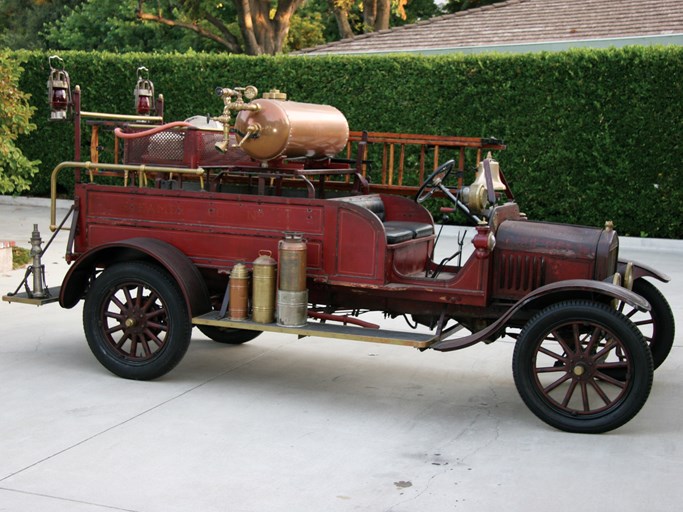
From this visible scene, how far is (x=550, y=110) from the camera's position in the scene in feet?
43.4

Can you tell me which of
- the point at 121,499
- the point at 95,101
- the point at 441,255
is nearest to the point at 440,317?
the point at 121,499

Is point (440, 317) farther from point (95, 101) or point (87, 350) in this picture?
point (95, 101)

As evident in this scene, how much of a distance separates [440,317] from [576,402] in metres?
0.95

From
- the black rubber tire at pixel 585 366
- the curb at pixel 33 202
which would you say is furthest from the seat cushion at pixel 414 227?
the curb at pixel 33 202

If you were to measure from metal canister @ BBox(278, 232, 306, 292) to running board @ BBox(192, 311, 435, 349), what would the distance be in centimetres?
24

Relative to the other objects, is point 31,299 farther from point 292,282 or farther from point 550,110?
point 550,110

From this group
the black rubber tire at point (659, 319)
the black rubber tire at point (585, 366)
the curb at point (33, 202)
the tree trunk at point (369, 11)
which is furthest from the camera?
the tree trunk at point (369, 11)

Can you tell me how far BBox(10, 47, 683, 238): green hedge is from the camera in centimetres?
1271

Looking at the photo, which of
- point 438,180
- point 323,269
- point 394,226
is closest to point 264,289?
point 323,269

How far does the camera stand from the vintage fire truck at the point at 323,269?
16.7 ft

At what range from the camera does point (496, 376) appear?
20.7 ft

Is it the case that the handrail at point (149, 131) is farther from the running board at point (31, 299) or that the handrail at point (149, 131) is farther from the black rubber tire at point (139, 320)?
the running board at point (31, 299)

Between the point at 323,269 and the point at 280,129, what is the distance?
886 mm

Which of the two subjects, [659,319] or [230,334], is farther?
[230,334]
